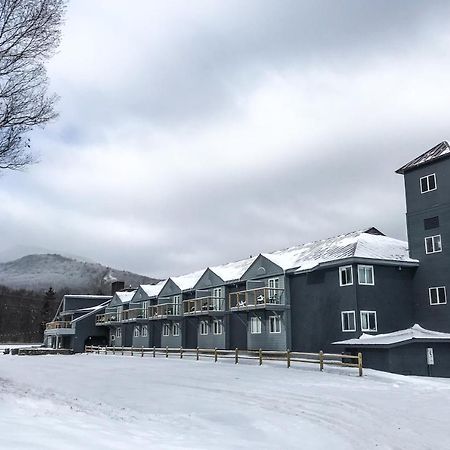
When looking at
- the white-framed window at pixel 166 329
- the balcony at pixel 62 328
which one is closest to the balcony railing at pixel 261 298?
the white-framed window at pixel 166 329

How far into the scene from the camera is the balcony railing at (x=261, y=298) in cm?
3799

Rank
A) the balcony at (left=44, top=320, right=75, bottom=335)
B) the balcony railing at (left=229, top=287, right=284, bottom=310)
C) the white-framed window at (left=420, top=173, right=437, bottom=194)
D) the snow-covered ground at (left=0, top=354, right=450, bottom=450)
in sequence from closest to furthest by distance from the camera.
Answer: the snow-covered ground at (left=0, top=354, right=450, bottom=450) → the white-framed window at (left=420, top=173, right=437, bottom=194) → the balcony railing at (left=229, top=287, right=284, bottom=310) → the balcony at (left=44, top=320, right=75, bottom=335)

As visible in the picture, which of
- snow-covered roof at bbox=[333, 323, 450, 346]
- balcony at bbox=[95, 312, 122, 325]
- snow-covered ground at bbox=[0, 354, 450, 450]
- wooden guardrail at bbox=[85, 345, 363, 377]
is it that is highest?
balcony at bbox=[95, 312, 122, 325]

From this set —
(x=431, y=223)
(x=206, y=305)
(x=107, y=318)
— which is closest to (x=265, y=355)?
(x=206, y=305)

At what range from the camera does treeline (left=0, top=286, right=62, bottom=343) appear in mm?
116625

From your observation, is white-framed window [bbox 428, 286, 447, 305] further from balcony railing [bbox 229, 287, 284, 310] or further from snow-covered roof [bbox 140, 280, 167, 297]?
snow-covered roof [bbox 140, 280, 167, 297]

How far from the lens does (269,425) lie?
521 inches

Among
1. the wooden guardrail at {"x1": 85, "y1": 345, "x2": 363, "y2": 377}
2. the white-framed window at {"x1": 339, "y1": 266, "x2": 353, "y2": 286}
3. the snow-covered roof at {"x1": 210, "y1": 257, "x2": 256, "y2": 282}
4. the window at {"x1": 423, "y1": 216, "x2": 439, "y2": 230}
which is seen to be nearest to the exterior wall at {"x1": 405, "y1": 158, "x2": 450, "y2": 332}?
the window at {"x1": 423, "y1": 216, "x2": 439, "y2": 230}

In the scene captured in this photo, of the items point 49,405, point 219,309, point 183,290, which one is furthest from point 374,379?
point 183,290

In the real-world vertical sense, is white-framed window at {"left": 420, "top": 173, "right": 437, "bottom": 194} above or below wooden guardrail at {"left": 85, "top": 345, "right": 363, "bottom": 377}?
above

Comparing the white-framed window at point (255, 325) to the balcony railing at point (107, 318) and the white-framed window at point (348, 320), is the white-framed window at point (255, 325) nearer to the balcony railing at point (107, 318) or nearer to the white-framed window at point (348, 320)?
the white-framed window at point (348, 320)

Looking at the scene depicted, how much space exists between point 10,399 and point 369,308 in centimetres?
2454

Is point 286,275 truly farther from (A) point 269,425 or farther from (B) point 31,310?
(B) point 31,310

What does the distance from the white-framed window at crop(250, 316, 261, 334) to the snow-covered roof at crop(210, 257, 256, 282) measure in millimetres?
4297
